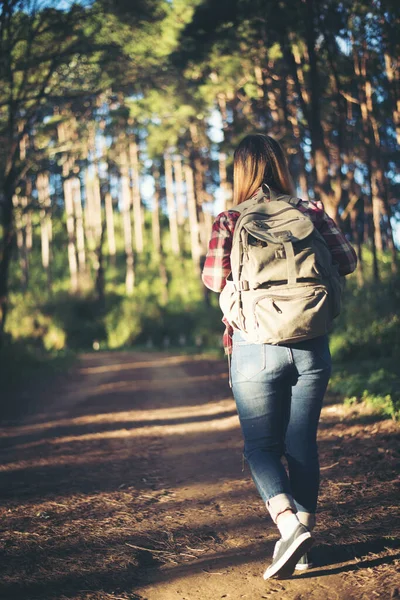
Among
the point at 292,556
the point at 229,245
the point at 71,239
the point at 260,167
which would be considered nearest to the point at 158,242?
the point at 71,239

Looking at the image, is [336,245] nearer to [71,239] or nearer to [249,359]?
[249,359]

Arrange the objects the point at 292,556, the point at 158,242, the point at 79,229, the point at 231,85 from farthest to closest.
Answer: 1. the point at 79,229
2. the point at 158,242
3. the point at 231,85
4. the point at 292,556

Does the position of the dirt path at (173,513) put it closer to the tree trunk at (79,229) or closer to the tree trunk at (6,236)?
the tree trunk at (6,236)

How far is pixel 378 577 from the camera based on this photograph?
9.86 feet

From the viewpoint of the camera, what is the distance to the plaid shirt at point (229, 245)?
3037 mm

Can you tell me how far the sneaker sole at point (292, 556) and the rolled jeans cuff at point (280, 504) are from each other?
160 mm

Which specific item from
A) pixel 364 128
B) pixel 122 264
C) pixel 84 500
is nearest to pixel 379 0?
pixel 364 128

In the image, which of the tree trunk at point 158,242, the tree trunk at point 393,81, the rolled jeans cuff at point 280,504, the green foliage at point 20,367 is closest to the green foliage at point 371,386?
the rolled jeans cuff at point 280,504

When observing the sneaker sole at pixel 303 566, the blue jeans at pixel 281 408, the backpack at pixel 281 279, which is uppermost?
the backpack at pixel 281 279

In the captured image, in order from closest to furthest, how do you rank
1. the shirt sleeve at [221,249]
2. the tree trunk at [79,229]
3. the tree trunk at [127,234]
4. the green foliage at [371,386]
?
the shirt sleeve at [221,249] < the green foliage at [371,386] < the tree trunk at [127,234] < the tree trunk at [79,229]

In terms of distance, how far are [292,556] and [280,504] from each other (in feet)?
0.78

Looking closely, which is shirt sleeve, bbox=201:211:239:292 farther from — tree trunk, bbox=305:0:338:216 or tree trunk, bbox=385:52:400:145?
tree trunk, bbox=385:52:400:145

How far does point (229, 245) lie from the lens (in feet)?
9.97

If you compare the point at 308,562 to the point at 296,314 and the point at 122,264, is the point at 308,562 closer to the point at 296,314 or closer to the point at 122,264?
the point at 296,314
